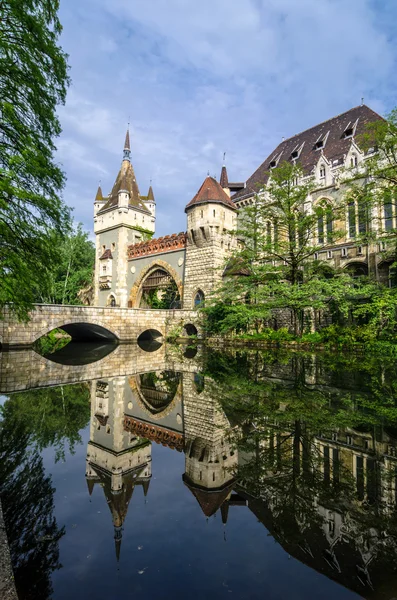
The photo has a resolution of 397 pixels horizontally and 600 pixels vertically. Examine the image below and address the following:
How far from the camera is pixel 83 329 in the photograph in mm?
25234

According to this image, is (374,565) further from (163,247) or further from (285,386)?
(163,247)

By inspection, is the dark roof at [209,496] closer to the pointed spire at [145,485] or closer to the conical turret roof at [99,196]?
the pointed spire at [145,485]

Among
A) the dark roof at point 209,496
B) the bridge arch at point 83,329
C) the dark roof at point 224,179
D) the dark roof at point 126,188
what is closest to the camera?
the dark roof at point 209,496

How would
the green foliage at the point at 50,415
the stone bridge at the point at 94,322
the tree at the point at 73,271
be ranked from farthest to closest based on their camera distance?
the tree at the point at 73,271
the stone bridge at the point at 94,322
the green foliage at the point at 50,415

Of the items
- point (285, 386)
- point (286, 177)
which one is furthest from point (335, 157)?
point (285, 386)

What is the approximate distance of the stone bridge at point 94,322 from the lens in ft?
57.1

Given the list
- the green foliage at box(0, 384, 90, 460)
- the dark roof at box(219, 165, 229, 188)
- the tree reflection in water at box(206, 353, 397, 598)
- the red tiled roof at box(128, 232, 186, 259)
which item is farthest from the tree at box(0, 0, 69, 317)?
the dark roof at box(219, 165, 229, 188)

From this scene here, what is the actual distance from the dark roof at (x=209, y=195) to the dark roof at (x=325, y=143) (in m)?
2.64

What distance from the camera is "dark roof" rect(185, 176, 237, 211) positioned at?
24.5m

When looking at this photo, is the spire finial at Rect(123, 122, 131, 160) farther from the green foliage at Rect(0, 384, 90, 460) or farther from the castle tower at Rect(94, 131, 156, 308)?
the green foliage at Rect(0, 384, 90, 460)

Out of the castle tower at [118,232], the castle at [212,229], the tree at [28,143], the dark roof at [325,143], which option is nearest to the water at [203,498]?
the tree at [28,143]

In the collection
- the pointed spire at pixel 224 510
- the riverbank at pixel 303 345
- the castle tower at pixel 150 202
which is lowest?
the pointed spire at pixel 224 510

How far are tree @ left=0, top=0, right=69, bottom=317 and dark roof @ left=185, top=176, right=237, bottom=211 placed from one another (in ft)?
53.9

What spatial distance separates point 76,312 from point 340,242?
18.3m
